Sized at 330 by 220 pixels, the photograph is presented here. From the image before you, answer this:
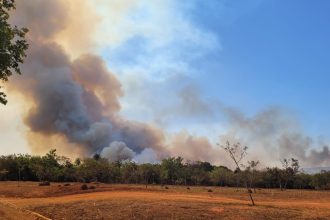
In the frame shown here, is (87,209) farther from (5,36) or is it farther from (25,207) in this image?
(5,36)

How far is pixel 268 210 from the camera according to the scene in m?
38.4

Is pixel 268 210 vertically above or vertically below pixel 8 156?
below

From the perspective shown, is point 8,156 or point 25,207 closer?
point 25,207

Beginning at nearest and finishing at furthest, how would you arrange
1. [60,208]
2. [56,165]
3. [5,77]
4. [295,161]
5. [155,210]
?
[5,77], [155,210], [60,208], [295,161], [56,165]

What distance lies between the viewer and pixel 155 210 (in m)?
36.2

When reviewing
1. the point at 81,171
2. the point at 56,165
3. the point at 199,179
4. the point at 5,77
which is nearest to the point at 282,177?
the point at 199,179

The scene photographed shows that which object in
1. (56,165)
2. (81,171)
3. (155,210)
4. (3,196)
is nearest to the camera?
(155,210)

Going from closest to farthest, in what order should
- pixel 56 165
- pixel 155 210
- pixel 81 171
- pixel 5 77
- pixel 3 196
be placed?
pixel 5 77
pixel 155 210
pixel 3 196
pixel 81 171
pixel 56 165

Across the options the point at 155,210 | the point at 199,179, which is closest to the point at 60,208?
the point at 155,210

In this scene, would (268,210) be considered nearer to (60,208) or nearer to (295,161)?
(60,208)

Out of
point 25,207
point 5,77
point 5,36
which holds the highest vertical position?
point 5,36

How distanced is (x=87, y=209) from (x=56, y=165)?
79.4 meters

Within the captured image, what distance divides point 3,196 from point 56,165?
54.8m

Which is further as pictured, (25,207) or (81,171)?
(81,171)
